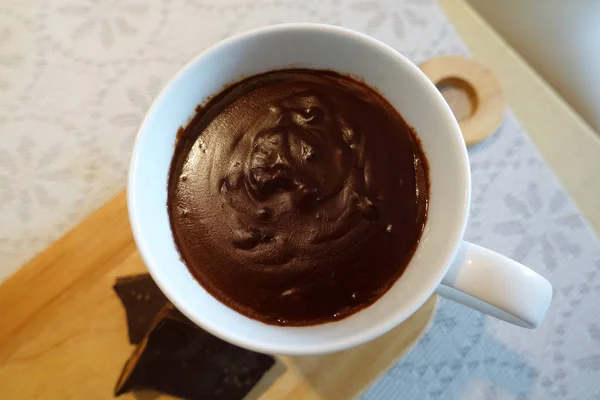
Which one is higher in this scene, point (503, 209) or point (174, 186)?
point (174, 186)

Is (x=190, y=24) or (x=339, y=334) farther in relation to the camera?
(x=190, y=24)

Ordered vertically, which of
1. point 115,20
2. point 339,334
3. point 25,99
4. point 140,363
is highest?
point 115,20

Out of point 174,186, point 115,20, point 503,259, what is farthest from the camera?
point 115,20

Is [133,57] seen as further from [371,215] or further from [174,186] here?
[371,215]

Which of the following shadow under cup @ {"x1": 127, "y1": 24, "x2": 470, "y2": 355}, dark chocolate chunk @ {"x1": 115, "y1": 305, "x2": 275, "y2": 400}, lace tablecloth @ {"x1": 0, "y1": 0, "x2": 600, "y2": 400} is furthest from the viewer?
lace tablecloth @ {"x1": 0, "y1": 0, "x2": 600, "y2": 400}

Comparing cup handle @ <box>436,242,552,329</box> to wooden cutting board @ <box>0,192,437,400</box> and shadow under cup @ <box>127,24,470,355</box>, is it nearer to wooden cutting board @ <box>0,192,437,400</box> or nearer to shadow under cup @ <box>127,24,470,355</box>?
shadow under cup @ <box>127,24,470,355</box>

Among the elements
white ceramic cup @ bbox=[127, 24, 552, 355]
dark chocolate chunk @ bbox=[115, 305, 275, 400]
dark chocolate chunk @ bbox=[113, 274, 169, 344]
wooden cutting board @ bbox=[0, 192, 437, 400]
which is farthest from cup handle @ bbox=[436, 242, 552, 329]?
dark chocolate chunk @ bbox=[113, 274, 169, 344]

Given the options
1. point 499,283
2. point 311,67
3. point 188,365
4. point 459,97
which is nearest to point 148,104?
point 311,67

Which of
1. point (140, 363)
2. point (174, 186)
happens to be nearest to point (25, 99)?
point (174, 186)
